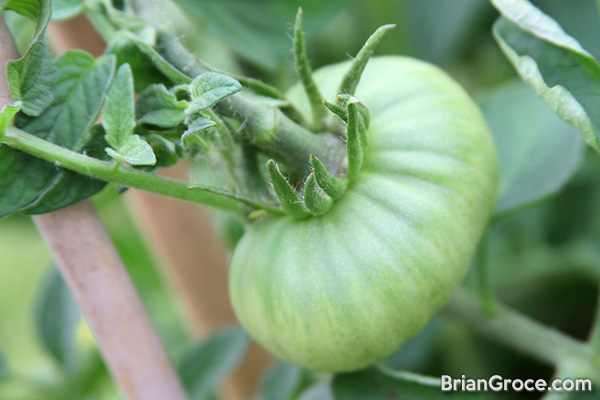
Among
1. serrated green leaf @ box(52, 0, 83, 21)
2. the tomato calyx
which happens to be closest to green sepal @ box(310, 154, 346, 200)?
the tomato calyx

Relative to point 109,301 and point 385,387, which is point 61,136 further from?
point 385,387

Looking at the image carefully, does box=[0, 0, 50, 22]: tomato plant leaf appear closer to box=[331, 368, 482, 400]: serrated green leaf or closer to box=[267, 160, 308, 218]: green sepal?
box=[267, 160, 308, 218]: green sepal

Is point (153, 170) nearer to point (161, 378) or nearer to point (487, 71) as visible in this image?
point (161, 378)

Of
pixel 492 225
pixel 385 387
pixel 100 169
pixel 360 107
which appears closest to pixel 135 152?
pixel 100 169

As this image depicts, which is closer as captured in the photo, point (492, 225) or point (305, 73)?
A: point (305, 73)

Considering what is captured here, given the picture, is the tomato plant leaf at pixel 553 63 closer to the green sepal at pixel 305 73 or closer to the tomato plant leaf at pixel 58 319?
the green sepal at pixel 305 73

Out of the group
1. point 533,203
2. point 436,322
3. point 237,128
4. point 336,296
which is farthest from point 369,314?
point 436,322

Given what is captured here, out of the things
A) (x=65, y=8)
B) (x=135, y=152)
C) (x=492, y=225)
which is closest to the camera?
(x=135, y=152)
